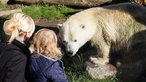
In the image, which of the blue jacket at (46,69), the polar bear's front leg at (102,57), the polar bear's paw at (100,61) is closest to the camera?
the blue jacket at (46,69)

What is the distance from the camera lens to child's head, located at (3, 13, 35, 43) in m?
4.54

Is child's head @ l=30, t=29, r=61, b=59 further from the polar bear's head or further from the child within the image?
the polar bear's head

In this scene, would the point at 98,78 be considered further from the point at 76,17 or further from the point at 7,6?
the point at 7,6

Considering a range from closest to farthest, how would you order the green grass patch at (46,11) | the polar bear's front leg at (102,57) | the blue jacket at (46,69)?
1. the blue jacket at (46,69)
2. the polar bear's front leg at (102,57)
3. the green grass patch at (46,11)

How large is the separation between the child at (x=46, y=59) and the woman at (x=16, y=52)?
0.40 ft

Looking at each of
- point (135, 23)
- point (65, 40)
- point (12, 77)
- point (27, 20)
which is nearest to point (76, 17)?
point (65, 40)

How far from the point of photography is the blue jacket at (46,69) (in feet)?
14.7

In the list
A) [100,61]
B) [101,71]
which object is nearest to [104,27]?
[100,61]

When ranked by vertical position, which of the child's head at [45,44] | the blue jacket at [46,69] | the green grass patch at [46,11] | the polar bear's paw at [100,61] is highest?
the child's head at [45,44]

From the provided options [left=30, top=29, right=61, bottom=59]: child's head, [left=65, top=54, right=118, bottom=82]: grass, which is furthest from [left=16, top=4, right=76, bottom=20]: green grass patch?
[left=30, top=29, right=61, bottom=59]: child's head

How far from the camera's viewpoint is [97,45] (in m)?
6.79

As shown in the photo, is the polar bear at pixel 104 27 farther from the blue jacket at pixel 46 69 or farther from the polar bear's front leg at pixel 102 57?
the blue jacket at pixel 46 69

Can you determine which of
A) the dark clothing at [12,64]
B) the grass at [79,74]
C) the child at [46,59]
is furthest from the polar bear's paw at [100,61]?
the dark clothing at [12,64]

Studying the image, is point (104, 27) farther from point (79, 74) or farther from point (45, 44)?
point (45, 44)
